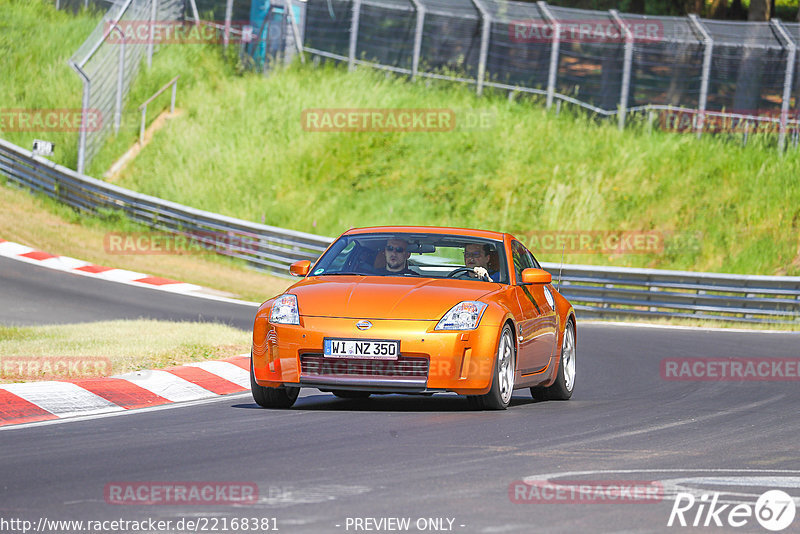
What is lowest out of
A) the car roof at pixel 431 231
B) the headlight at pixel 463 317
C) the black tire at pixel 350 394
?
the black tire at pixel 350 394

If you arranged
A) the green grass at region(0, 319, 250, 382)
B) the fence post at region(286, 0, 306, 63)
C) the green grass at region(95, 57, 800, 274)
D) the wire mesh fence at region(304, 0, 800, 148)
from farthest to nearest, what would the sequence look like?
the fence post at region(286, 0, 306, 63), the wire mesh fence at region(304, 0, 800, 148), the green grass at region(95, 57, 800, 274), the green grass at region(0, 319, 250, 382)

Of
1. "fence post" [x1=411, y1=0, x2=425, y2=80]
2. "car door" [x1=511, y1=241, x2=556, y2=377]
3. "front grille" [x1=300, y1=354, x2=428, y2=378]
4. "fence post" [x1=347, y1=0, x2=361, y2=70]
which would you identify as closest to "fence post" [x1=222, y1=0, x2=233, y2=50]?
"fence post" [x1=347, y1=0, x2=361, y2=70]

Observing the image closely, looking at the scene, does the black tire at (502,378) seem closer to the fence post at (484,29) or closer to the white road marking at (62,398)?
the white road marking at (62,398)

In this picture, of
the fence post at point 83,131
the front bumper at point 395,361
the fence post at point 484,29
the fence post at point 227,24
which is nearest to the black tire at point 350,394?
the front bumper at point 395,361

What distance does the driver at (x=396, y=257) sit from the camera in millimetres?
10406

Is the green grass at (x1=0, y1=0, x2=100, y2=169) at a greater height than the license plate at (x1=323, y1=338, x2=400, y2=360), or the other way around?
the license plate at (x1=323, y1=338, x2=400, y2=360)

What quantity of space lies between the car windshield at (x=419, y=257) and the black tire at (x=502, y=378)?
773mm

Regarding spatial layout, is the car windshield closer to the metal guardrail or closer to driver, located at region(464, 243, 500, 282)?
driver, located at region(464, 243, 500, 282)

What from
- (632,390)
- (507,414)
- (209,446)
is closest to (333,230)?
(632,390)

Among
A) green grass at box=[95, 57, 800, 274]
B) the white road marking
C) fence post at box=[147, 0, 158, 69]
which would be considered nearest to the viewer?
the white road marking

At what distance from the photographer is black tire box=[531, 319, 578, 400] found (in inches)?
445

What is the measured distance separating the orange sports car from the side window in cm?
5

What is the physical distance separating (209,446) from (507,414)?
2.85 metres

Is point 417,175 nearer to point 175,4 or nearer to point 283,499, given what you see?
point 175,4
